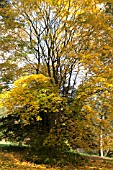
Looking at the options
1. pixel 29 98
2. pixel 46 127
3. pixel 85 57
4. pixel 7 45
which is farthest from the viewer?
pixel 46 127

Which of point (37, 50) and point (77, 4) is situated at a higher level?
point (77, 4)

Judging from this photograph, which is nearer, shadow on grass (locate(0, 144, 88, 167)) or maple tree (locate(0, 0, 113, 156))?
maple tree (locate(0, 0, 113, 156))

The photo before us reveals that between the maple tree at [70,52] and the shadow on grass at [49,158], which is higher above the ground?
the maple tree at [70,52]

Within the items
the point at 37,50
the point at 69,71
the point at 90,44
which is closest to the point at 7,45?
the point at 37,50

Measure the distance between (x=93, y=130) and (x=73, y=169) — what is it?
8.81 feet

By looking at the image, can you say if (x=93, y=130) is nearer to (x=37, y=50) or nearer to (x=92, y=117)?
(x=92, y=117)

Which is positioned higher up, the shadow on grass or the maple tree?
the maple tree

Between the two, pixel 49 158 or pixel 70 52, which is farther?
pixel 70 52

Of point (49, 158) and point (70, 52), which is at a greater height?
point (70, 52)

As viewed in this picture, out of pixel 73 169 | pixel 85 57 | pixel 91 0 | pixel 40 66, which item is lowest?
pixel 73 169

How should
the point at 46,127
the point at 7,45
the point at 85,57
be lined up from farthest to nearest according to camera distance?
the point at 46,127 < the point at 7,45 < the point at 85,57

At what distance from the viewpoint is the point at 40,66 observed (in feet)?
35.8

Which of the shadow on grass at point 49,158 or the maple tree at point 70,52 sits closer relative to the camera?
the maple tree at point 70,52

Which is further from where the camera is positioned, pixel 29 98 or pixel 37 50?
pixel 37 50
